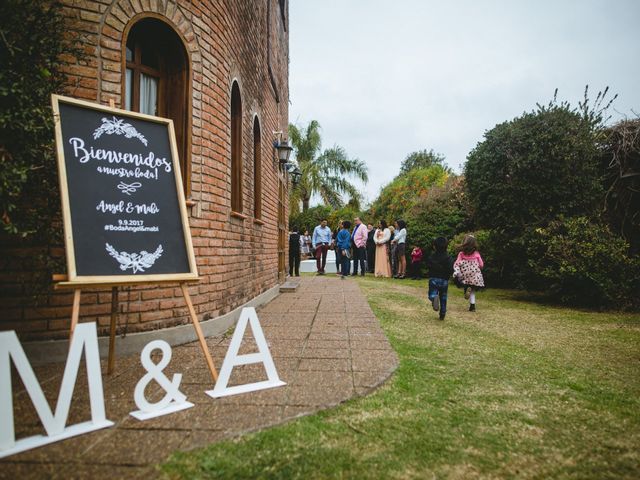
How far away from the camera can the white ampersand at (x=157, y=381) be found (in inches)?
108

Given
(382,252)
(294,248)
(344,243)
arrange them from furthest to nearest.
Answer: (382,252)
(294,248)
(344,243)

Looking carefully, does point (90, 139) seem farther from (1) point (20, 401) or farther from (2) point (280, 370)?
(2) point (280, 370)

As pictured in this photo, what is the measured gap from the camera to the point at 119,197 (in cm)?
330

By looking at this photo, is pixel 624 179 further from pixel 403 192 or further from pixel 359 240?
pixel 403 192

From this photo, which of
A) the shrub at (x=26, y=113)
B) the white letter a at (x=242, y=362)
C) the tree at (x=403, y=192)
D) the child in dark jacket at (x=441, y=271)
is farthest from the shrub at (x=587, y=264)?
the tree at (x=403, y=192)

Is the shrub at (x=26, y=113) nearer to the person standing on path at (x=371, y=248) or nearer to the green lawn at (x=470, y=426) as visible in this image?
the green lawn at (x=470, y=426)

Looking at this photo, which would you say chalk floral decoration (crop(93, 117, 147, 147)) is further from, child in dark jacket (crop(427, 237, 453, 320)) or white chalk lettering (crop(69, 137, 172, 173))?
child in dark jacket (crop(427, 237, 453, 320))

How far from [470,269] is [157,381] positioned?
6099 mm

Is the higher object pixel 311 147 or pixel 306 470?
pixel 311 147

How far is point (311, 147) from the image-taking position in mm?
32531

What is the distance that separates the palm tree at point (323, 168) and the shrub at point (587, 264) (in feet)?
78.9

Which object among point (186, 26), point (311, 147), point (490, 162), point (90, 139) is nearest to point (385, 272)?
point (490, 162)

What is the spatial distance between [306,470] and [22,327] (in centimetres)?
307

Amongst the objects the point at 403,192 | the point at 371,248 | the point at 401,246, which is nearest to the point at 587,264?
the point at 401,246
